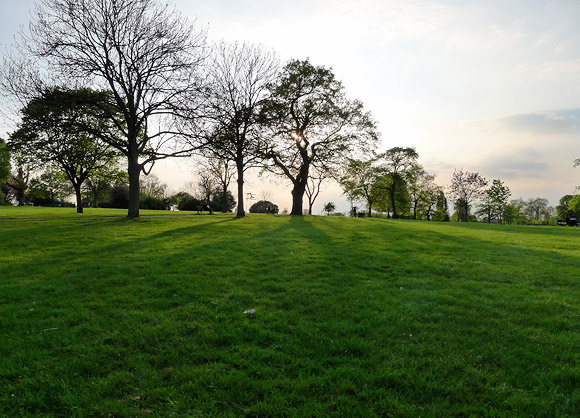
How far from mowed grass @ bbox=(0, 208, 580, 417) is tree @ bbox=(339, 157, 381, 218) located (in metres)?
26.7

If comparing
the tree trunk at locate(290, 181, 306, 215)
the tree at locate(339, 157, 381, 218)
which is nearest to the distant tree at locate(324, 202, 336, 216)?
the tree at locate(339, 157, 381, 218)

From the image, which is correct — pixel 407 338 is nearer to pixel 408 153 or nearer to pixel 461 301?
pixel 461 301

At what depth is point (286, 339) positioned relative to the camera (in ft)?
15.4

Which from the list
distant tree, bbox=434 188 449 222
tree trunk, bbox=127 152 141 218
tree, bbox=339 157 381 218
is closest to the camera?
tree trunk, bbox=127 152 141 218

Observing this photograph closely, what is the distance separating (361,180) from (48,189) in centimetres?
6443

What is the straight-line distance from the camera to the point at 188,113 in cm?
2252

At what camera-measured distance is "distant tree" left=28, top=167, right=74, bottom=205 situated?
52125 millimetres

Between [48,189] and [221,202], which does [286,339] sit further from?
[48,189]

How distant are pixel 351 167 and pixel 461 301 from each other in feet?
98.1

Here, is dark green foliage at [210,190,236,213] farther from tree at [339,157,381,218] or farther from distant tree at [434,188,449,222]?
distant tree at [434,188,449,222]

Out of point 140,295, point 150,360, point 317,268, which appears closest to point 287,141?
point 317,268

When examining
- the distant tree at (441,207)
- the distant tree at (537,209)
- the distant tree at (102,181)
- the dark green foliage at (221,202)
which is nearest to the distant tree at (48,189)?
the distant tree at (102,181)

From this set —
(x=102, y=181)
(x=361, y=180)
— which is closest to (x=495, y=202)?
(x=361, y=180)

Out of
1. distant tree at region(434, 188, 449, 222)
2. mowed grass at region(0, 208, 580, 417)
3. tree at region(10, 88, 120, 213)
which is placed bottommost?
mowed grass at region(0, 208, 580, 417)
